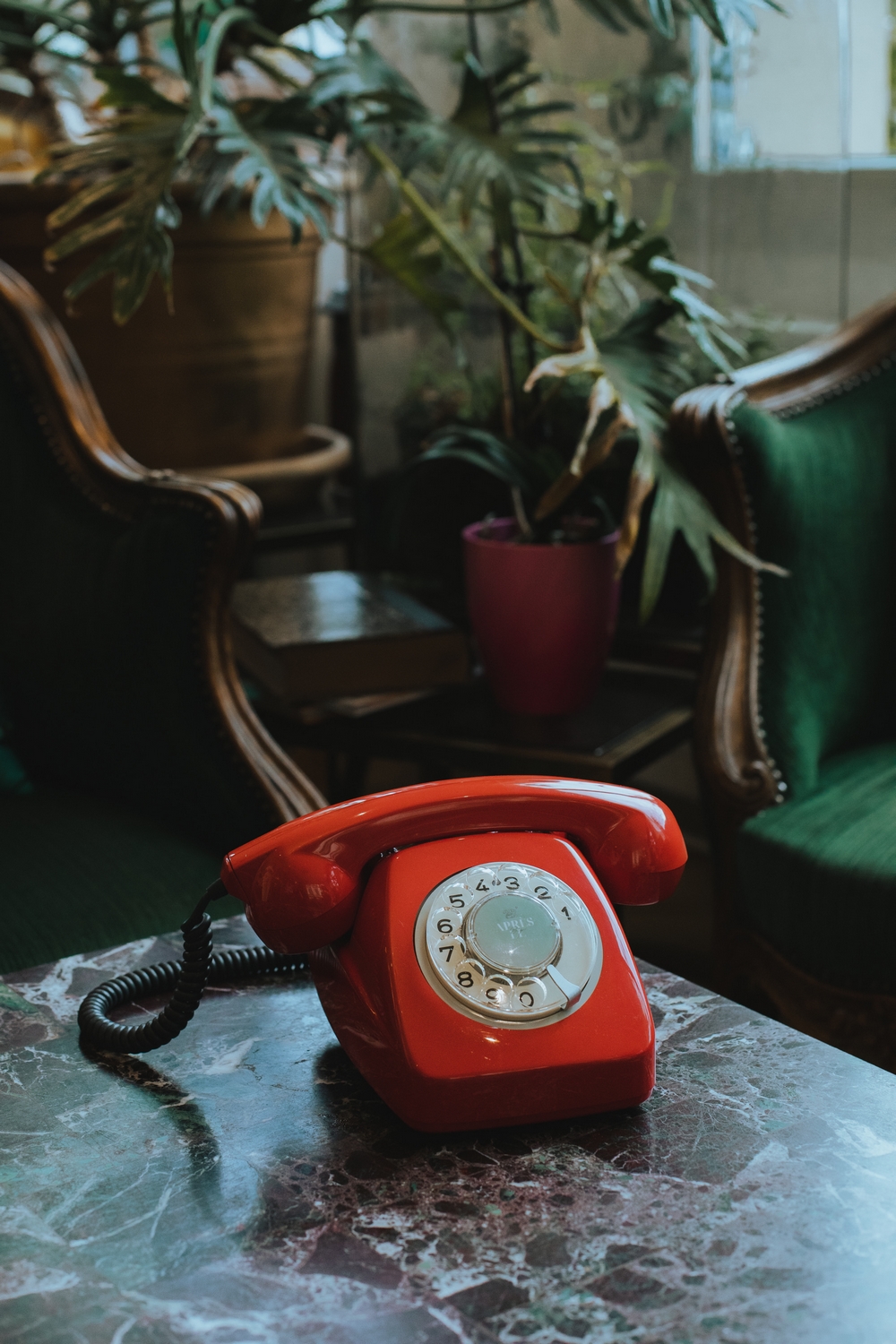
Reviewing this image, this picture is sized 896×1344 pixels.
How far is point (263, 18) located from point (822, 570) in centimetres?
95

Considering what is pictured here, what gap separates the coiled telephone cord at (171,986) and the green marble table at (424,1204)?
0.05ft

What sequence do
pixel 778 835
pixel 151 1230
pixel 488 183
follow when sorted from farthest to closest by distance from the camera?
pixel 488 183 → pixel 778 835 → pixel 151 1230

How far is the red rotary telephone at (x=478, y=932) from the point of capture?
62 centimetres

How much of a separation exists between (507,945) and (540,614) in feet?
2.82

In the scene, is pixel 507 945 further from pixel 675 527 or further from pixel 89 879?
pixel 675 527

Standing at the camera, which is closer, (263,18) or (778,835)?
(778,835)

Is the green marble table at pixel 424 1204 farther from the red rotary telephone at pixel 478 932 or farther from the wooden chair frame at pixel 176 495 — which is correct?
the wooden chair frame at pixel 176 495

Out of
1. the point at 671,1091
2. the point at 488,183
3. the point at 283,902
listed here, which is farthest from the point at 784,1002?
the point at 488,183

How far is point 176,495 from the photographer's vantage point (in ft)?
4.28

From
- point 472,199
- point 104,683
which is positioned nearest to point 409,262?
point 472,199

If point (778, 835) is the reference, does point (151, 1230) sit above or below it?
above

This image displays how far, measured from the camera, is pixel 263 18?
1550mm

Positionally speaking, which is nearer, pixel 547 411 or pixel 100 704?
pixel 100 704

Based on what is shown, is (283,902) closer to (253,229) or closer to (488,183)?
(488,183)
